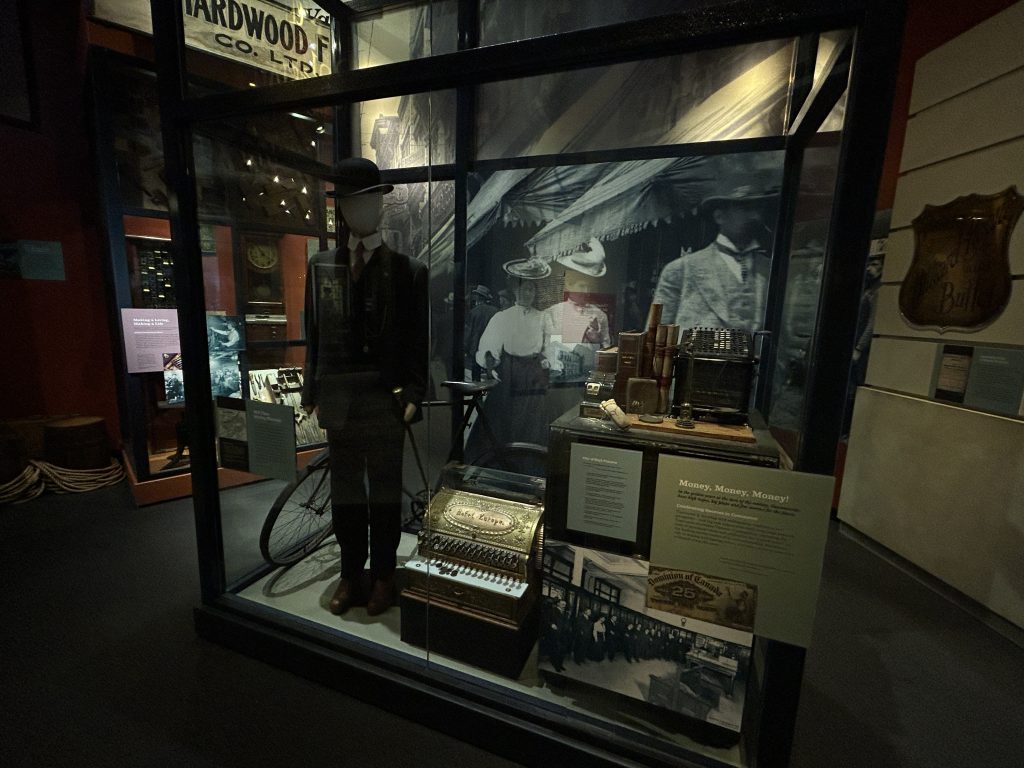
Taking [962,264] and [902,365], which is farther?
[902,365]

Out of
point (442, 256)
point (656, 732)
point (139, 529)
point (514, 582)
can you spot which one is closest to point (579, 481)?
point (514, 582)

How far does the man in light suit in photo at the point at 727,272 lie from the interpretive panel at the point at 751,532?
1.49 metres

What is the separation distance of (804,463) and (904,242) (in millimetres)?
2609

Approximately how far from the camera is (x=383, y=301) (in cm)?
191

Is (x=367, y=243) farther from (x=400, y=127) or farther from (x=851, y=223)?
(x=851, y=223)

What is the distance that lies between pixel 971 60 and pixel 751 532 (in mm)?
3036

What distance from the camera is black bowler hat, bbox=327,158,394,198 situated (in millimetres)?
1813

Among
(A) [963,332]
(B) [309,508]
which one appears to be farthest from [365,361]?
(A) [963,332]

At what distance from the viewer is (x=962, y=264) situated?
8.31 ft

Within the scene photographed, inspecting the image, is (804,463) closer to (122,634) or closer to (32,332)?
(122,634)

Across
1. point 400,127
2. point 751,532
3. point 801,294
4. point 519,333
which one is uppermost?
point 400,127

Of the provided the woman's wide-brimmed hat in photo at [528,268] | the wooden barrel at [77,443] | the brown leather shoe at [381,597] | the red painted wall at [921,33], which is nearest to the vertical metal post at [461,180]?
the woman's wide-brimmed hat in photo at [528,268]

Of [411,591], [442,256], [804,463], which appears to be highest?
[442,256]

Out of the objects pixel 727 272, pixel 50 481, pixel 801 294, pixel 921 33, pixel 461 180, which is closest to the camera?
pixel 801 294
